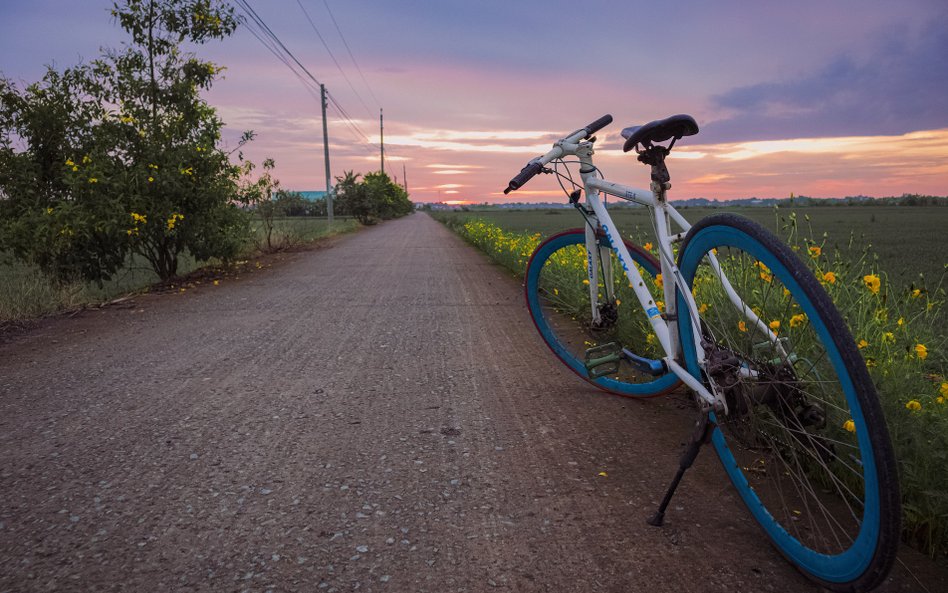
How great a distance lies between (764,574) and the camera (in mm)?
1763

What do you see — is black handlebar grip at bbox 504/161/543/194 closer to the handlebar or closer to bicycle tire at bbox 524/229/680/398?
the handlebar

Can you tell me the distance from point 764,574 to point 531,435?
1287 mm

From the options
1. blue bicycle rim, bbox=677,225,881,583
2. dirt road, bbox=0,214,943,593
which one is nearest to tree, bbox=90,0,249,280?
dirt road, bbox=0,214,943,593

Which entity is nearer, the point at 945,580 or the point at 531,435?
the point at 945,580

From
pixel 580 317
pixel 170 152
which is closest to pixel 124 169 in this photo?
pixel 170 152

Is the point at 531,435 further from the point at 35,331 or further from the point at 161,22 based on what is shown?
the point at 161,22

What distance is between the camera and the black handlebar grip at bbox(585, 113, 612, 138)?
9.73 feet

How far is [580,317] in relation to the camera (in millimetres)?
5586

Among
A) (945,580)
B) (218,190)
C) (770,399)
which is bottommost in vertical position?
(945,580)

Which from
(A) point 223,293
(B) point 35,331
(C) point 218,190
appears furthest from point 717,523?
(C) point 218,190

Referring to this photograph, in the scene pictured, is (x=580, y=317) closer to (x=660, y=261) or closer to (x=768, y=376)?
(x=660, y=261)

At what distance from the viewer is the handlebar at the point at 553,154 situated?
299 cm

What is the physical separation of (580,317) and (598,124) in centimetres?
285

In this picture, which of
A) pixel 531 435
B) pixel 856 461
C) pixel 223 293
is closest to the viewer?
pixel 856 461
